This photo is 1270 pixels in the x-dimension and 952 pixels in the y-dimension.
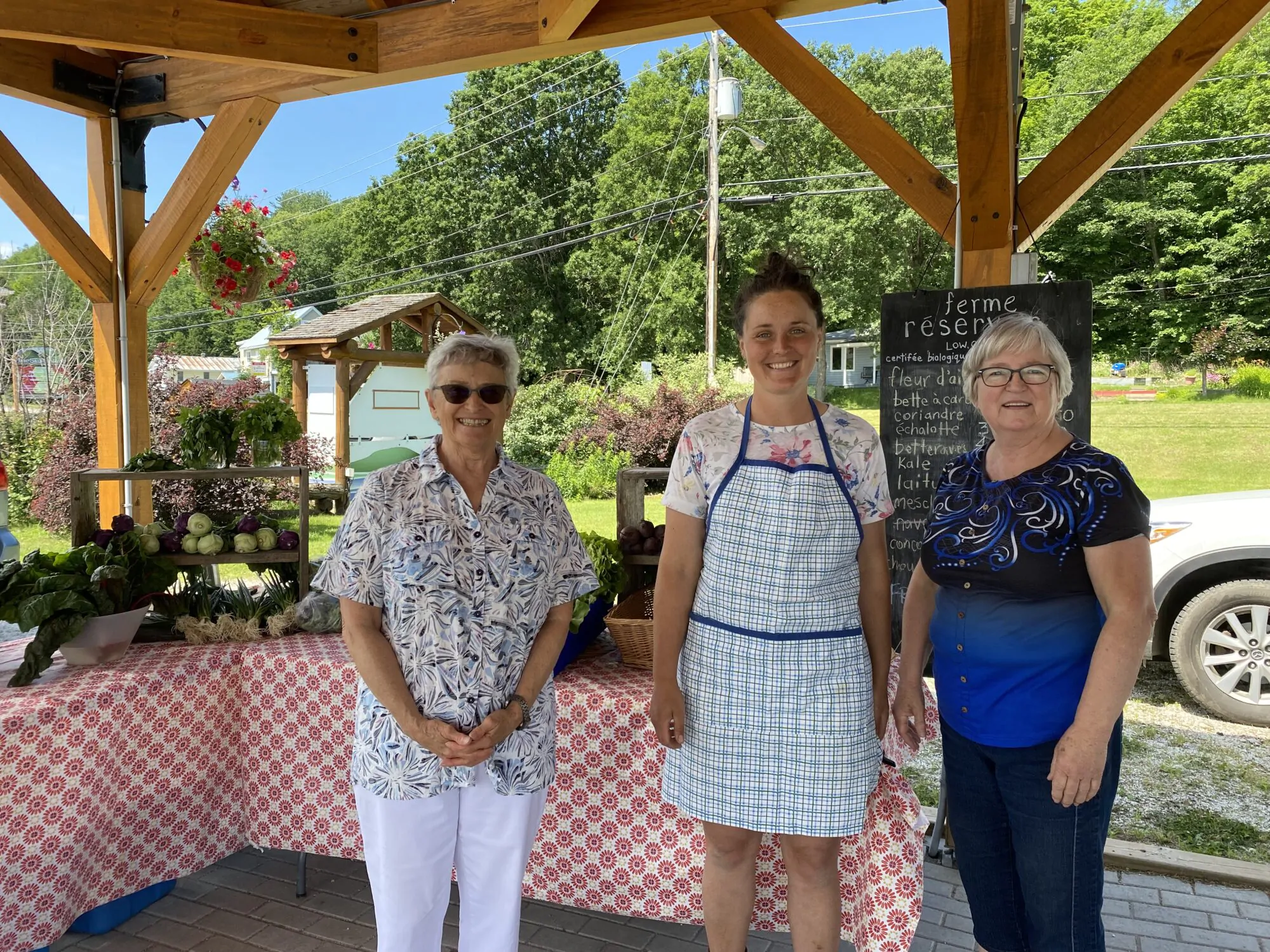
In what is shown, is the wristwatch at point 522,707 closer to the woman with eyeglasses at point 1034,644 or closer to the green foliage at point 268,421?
the woman with eyeglasses at point 1034,644

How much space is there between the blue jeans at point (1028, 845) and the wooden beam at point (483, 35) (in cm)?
276

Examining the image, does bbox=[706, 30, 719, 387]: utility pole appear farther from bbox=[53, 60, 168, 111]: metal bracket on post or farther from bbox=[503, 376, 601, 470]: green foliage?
bbox=[53, 60, 168, 111]: metal bracket on post

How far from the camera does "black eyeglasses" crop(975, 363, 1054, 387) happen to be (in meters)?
1.78

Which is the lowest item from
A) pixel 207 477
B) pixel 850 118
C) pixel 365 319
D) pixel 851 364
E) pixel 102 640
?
pixel 102 640

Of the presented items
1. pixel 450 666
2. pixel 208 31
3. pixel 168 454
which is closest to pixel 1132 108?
pixel 450 666

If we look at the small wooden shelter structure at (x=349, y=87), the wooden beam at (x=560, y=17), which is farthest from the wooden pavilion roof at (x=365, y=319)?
the wooden beam at (x=560, y=17)

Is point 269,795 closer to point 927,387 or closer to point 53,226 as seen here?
point 927,387

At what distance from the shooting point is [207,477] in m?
3.08

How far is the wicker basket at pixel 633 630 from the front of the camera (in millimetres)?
2574

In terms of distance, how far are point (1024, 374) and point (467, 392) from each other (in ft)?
3.71

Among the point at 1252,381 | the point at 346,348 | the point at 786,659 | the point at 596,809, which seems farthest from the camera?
the point at 1252,381

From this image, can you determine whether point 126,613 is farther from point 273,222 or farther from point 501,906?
point 273,222

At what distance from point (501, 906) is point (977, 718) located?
1.06 m

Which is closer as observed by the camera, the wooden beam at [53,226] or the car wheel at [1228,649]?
the wooden beam at [53,226]
